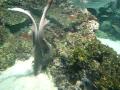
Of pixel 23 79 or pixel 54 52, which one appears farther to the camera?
pixel 54 52

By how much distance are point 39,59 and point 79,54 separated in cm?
180

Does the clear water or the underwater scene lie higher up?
the underwater scene

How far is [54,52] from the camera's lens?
12.3 meters

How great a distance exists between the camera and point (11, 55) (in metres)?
13.2

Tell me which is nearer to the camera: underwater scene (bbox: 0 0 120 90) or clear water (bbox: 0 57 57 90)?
underwater scene (bbox: 0 0 120 90)

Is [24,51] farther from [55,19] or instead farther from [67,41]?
[55,19]

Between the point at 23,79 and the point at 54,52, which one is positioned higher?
the point at 54,52

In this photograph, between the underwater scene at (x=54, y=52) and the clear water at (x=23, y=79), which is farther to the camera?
the clear water at (x=23, y=79)

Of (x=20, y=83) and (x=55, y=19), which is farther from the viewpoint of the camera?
(x=55, y=19)

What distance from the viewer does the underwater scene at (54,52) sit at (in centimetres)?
1062

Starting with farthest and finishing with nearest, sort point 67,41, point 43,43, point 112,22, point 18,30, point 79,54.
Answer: point 112,22
point 18,30
point 67,41
point 43,43
point 79,54

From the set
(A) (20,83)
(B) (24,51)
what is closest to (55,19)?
(B) (24,51)

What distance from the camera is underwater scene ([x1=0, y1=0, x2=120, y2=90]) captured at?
10.6 m

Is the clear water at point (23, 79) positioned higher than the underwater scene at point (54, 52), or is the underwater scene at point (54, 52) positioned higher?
the underwater scene at point (54, 52)
